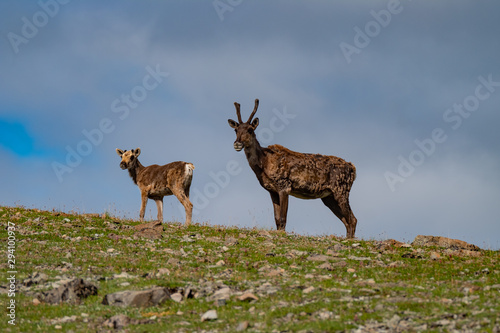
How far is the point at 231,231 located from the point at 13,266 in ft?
29.6

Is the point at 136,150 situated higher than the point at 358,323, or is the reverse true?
the point at 136,150

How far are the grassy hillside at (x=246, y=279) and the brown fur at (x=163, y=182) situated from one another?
4466 mm

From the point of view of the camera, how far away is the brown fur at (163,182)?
94.0ft

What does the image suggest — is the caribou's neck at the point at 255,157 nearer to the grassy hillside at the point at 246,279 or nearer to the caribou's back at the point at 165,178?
the grassy hillside at the point at 246,279

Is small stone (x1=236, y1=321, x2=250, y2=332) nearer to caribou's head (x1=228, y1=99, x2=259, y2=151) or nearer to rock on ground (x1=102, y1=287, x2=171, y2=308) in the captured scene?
rock on ground (x1=102, y1=287, x2=171, y2=308)

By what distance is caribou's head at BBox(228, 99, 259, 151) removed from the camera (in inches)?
975

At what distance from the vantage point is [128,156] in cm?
3102

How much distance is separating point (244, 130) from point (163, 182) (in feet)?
20.2

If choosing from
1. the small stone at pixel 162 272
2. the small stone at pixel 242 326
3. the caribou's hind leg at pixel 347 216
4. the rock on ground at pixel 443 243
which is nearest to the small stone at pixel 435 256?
the rock on ground at pixel 443 243

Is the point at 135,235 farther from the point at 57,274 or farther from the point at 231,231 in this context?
the point at 57,274

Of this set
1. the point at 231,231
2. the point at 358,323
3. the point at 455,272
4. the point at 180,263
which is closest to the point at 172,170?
the point at 231,231

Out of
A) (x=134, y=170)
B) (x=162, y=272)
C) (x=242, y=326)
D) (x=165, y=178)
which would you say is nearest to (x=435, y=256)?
(x=162, y=272)

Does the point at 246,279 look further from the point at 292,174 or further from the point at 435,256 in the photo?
the point at 292,174

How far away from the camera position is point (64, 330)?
1168cm
